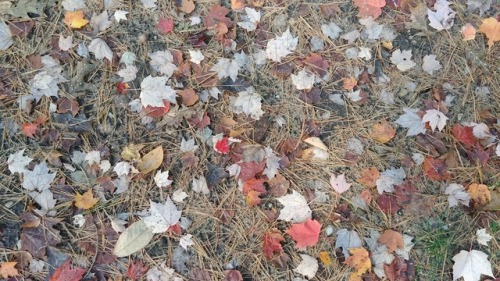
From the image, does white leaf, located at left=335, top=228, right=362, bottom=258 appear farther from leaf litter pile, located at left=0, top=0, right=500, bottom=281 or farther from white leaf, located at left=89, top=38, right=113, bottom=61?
white leaf, located at left=89, top=38, right=113, bottom=61

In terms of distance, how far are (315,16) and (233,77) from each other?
638mm

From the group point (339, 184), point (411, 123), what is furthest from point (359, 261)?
point (411, 123)

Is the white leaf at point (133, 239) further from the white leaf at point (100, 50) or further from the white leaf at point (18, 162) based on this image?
the white leaf at point (100, 50)

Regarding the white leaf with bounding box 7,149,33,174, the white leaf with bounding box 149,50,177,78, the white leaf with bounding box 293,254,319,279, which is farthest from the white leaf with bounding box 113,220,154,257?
the white leaf with bounding box 149,50,177,78

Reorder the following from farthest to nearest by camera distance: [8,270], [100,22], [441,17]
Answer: [441,17] < [100,22] < [8,270]

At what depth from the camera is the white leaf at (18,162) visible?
2.27 metres

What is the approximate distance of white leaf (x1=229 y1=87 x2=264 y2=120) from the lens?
2.45 m

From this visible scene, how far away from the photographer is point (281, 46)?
2635 millimetres

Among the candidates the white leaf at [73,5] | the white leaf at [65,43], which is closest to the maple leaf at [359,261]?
the white leaf at [65,43]

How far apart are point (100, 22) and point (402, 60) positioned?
171 centimetres

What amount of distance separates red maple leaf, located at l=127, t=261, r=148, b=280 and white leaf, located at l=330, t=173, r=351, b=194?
0.98 metres

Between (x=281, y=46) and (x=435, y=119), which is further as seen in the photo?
(x=281, y=46)

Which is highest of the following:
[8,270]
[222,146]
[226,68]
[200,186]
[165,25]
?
[165,25]

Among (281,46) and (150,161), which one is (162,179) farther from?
(281,46)
